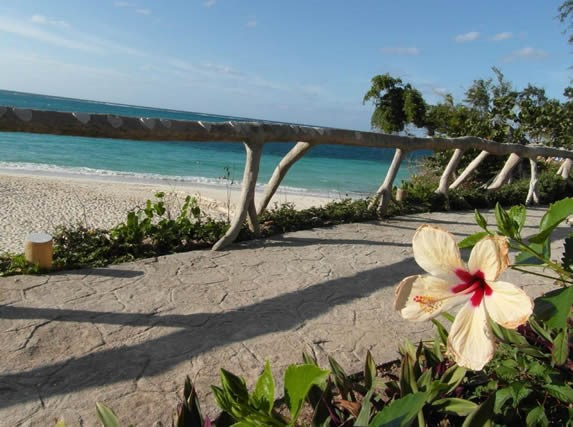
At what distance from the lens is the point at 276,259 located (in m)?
4.37

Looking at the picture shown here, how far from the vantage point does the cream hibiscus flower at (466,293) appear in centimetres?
63

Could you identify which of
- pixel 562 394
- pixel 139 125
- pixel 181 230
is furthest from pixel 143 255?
pixel 562 394

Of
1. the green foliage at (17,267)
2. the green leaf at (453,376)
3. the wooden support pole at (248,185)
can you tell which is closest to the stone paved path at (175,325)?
the green foliage at (17,267)

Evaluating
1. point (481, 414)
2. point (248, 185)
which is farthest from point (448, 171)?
point (481, 414)

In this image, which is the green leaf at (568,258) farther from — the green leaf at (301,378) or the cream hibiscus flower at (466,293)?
the green leaf at (301,378)

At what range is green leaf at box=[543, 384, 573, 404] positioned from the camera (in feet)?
4.32

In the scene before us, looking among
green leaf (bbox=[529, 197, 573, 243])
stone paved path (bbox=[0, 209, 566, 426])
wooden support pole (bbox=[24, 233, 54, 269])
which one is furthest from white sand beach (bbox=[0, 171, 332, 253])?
green leaf (bbox=[529, 197, 573, 243])

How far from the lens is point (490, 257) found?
25.5 inches

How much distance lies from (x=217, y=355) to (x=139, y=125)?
86.9 inches

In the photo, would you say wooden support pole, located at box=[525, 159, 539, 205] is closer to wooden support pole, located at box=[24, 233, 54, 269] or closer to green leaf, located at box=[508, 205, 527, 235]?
wooden support pole, located at box=[24, 233, 54, 269]

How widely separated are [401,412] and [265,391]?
0.29 meters

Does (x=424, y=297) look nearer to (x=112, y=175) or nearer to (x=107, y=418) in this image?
(x=107, y=418)

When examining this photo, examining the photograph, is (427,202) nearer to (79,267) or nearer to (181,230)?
(181,230)

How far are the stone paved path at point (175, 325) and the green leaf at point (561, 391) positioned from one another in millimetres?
1295
